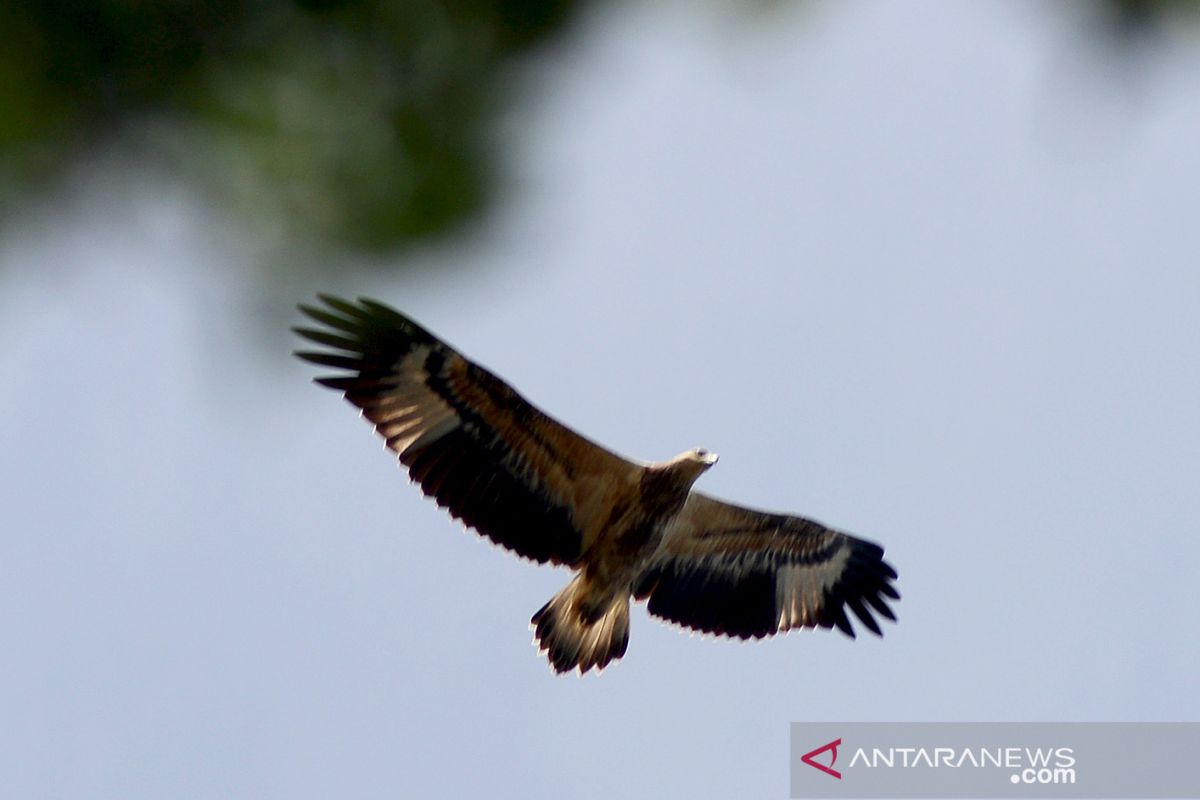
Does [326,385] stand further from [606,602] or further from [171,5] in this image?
[171,5]

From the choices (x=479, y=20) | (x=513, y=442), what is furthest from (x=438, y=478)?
(x=479, y=20)

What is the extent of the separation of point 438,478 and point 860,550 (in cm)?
250

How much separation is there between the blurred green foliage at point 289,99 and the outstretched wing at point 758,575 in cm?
351

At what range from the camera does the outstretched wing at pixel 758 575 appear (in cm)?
826

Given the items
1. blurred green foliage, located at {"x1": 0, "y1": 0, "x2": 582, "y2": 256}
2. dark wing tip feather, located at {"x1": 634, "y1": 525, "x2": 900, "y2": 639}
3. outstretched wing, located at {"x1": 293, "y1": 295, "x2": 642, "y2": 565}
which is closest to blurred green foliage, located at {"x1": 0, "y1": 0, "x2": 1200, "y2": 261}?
blurred green foliage, located at {"x1": 0, "y1": 0, "x2": 582, "y2": 256}

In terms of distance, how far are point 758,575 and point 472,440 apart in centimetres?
190

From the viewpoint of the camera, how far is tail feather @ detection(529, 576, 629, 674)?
7.96m

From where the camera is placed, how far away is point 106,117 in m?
4.61

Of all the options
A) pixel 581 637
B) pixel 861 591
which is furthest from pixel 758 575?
pixel 581 637

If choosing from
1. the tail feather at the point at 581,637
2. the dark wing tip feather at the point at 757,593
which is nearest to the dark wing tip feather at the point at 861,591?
the dark wing tip feather at the point at 757,593

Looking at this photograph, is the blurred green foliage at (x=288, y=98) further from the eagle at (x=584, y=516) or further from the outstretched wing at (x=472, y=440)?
the outstretched wing at (x=472, y=440)

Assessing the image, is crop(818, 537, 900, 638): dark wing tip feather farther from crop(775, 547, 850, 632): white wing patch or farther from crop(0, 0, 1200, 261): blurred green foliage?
crop(0, 0, 1200, 261): blurred green foliage

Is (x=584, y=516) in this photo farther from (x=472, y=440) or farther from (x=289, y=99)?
(x=289, y=99)

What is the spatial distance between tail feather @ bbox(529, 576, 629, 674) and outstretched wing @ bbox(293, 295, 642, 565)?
29cm
